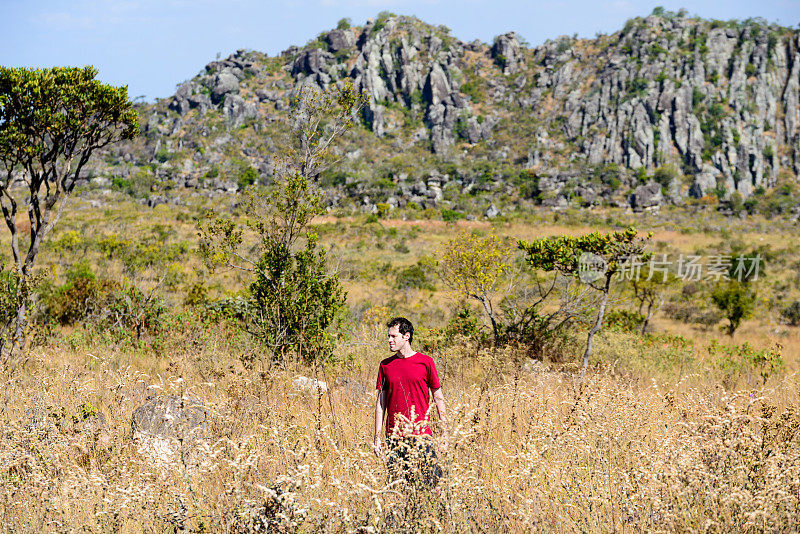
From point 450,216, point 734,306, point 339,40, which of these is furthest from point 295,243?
point 339,40

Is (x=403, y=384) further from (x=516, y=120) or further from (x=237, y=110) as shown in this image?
(x=237, y=110)

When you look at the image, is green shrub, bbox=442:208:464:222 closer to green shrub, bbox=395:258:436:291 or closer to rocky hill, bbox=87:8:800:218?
rocky hill, bbox=87:8:800:218

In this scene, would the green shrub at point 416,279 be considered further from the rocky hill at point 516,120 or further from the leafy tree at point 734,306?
the rocky hill at point 516,120

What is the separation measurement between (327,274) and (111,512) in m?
3.88

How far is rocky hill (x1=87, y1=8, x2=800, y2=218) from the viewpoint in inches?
2547

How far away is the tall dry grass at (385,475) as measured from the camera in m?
2.29

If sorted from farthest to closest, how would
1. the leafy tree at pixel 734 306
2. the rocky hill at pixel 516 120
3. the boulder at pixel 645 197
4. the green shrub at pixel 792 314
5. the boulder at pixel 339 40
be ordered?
the boulder at pixel 339 40 → the rocky hill at pixel 516 120 → the boulder at pixel 645 197 → the green shrub at pixel 792 314 → the leafy tree at pixel 734 306

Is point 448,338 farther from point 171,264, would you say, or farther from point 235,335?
point 171,264

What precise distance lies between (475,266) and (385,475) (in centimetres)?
540

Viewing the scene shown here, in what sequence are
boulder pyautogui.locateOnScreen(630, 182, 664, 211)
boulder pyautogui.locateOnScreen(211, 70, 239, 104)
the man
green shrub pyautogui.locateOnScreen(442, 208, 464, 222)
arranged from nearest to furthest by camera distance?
1. the man
2. green shrub pyautogui.locateOnScreen(442, 208, 464, 222)
3. boulder pyautogui.locateOnScreen(630, 182, 664, 211)
4. boulder pyautogui.locateOnScreen(211, 70, 239, 104)

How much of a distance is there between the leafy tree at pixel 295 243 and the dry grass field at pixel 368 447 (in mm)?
504

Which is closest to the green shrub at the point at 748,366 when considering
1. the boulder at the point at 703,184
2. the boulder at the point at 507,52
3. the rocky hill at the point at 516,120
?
the rocky hill at the point at 516,120

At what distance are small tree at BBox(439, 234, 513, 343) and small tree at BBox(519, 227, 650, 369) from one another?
1.60ft

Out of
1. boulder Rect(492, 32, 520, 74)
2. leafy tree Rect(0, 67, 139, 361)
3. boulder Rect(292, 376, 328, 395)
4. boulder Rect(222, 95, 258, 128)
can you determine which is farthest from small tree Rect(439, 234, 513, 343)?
boulder Rect(492, 32, 520, 74)
